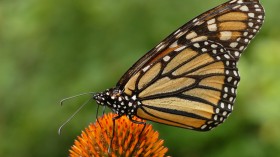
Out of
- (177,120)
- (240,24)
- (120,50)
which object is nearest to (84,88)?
(120,50)

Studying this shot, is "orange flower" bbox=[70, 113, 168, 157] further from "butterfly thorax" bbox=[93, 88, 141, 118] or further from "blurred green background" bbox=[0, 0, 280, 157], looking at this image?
"blurred green background" bbox=[0, 0, 280, 157]

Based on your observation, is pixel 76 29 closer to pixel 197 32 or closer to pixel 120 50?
pixel 120 50

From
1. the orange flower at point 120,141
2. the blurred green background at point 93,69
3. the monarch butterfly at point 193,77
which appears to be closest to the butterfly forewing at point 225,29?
the monarch butterfly at point 193,77

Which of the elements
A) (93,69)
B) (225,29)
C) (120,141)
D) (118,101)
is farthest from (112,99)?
(93,69)

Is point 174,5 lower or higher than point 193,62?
higher

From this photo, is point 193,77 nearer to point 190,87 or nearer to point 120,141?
point 190,87

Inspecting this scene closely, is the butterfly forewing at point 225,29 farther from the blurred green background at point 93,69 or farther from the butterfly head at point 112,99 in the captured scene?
the blurred green background at point 93,69
